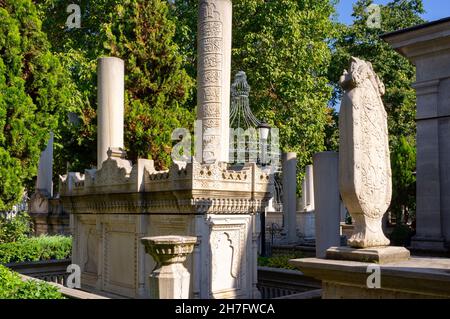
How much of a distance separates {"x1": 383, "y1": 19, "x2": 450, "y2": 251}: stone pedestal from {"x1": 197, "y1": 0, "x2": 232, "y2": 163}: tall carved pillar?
179 inches

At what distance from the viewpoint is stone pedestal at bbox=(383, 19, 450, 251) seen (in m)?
12.3

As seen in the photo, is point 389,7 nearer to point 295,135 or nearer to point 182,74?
point 295,135

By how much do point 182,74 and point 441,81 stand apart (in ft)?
29.1

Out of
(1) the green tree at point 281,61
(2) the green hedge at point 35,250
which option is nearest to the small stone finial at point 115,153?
(2) the green hedge at point 35,250

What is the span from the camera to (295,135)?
27.2 meters

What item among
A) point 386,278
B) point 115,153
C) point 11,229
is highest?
point 115,153

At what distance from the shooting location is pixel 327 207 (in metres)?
9.91

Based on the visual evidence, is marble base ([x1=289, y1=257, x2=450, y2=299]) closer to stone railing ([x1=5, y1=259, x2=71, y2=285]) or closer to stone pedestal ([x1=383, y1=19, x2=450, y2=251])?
stone pedestal ([x1=383, y1=19, x2=450, y2=251])

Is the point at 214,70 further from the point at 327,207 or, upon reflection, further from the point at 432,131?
the point at 432,131

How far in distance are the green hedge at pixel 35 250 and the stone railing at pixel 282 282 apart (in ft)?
21.4

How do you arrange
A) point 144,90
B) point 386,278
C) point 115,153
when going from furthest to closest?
point 144,90 < point 115,153 < point 386,278

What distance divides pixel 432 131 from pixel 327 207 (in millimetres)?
4459

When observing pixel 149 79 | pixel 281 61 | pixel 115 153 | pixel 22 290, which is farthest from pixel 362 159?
pixel 281 61

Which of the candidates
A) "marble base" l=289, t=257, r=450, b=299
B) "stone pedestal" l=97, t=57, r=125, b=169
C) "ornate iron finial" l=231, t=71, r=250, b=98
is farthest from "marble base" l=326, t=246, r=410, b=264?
"ornate iron finial" l=231, t=71, r=250, b=98
